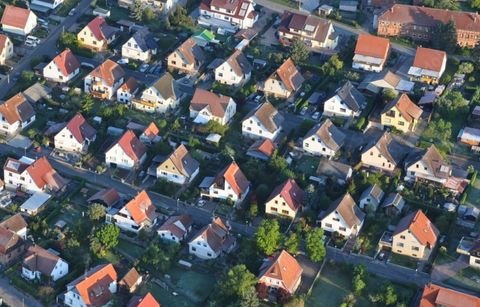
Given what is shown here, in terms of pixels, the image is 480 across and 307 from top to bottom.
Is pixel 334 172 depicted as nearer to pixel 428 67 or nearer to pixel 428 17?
pixel 428 67

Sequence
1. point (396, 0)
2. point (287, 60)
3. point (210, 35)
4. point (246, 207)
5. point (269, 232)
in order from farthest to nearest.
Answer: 1. point (396, 0)
2. point (210, 35)
3. point (287, 60)
4. point (246, 207)
5. point (269, 232)

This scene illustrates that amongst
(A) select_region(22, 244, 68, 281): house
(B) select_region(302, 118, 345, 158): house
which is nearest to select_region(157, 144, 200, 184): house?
(B) select_region(302, 118, 345, 158): house

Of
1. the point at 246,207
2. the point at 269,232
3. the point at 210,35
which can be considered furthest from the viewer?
the point at 210,35

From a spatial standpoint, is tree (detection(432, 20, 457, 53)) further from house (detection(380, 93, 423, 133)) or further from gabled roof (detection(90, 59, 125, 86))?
gabled roof (detection(90, 59, 125, 86))

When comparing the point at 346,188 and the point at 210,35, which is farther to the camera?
the point at 210,35

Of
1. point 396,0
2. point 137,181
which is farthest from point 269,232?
point 396,0

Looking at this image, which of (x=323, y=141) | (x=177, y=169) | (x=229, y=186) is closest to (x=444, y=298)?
(x=229, y=186)

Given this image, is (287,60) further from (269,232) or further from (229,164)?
(269,232)

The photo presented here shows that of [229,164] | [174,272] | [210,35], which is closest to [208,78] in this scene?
[210,35]
